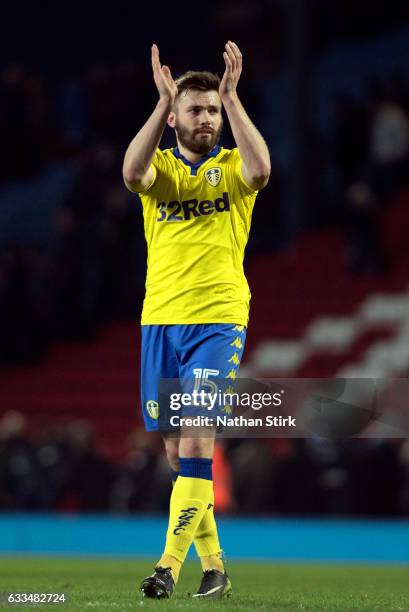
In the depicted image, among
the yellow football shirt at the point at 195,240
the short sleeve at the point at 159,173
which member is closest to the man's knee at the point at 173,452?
the yellow football shirt at the point at 195,240

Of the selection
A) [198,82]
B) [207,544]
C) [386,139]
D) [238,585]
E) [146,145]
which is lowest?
[207,544]

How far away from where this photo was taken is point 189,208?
674 centimetres

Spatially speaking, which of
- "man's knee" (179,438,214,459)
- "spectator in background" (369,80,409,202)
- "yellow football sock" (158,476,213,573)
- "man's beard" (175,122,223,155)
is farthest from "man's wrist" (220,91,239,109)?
"spectator in background" (369,80,409,202)

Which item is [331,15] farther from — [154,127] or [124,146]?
[154,127]

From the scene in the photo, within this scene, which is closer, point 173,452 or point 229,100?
point 229,100

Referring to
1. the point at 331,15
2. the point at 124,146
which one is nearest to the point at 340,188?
the point at 124,146

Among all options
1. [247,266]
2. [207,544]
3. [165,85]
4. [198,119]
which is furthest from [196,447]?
[247,266]

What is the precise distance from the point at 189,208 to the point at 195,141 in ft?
1.07

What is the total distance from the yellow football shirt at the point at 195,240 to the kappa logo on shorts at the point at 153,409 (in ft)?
1.25

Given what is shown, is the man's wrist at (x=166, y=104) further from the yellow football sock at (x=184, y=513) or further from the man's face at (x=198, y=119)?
the yellow football sock at (x=184, y=513)

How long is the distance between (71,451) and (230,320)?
10372 mm

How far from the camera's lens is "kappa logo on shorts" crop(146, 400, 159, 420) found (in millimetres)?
6660

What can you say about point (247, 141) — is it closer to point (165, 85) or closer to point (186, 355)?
point (165, 85)

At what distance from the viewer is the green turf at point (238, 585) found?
6.20 m
